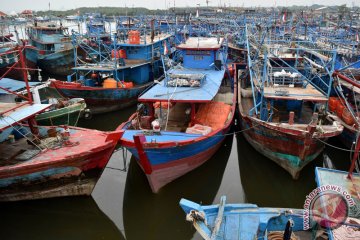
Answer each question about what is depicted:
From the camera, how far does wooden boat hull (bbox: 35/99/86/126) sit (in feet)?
44.9

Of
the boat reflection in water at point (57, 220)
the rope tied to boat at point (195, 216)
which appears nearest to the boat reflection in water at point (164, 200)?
the boat reflection in water at point (57, 220)

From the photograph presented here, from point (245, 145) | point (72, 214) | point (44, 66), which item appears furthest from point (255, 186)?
point (44, 66)

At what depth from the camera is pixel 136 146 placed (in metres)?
9.34

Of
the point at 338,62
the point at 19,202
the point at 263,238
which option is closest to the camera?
the point at 263,238

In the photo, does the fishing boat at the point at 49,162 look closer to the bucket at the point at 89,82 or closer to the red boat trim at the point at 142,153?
the red boat trim at the point at 142,153

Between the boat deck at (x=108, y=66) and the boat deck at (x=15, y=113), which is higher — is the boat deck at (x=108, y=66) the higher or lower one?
the higher one

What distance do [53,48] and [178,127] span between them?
2321 centimetres

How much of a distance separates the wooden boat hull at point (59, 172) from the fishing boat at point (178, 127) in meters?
0.98

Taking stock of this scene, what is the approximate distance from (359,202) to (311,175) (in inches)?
181

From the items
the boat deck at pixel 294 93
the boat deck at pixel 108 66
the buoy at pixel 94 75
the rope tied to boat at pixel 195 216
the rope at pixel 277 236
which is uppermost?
the boat deck at pixel 108 66

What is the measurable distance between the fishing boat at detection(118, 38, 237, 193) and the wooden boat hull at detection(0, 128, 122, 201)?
98 cm

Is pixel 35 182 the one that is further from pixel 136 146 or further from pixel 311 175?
pixel 311 175

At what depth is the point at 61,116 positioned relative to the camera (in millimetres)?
14062

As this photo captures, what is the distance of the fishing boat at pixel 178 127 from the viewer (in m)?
9.79
